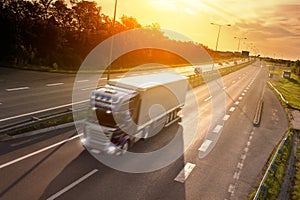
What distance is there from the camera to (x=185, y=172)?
12242mm

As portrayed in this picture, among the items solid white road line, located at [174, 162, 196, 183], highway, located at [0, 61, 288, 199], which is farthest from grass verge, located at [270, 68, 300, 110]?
solid white road line, located at [174, 162, 196, 183]

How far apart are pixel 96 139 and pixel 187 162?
14.6ft

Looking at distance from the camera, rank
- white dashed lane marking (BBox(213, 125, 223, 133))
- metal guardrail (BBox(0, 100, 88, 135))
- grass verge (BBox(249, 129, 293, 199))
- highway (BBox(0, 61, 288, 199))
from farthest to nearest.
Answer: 1. white dashed lane marking (BBox(213, 125, 223, 133))
2. metal guardrail (BBox(0, 100, 88, 135))
3. grass verge (BBox(249, 129, 293, 199))
4. highway (BBox(0, 61, 288, 199))

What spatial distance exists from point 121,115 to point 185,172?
3753 mm

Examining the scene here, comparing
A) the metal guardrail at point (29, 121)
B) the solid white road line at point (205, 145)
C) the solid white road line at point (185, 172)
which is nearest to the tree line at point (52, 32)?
the metal guardrail at point (29, 121)

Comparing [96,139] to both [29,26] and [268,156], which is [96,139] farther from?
[29,26]

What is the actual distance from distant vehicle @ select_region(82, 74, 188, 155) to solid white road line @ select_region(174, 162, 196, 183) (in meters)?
2.82

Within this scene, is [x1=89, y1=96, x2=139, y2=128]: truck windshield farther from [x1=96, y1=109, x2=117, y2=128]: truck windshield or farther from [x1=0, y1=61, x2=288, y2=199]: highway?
[x1=0, y1=61, x2=288, y2=199]: highway

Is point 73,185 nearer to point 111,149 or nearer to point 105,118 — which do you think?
point 111,149

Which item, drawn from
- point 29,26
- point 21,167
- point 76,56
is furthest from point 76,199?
point 76,56

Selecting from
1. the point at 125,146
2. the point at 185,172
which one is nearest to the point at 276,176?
the point at 185,172

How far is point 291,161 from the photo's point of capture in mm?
14828

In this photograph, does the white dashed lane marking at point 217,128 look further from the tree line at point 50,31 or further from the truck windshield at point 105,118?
the tree line at point 50,31

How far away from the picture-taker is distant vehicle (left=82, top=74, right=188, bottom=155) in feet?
39.8
